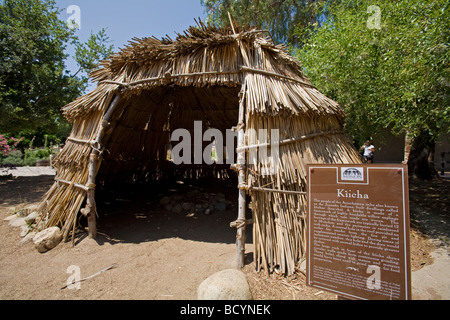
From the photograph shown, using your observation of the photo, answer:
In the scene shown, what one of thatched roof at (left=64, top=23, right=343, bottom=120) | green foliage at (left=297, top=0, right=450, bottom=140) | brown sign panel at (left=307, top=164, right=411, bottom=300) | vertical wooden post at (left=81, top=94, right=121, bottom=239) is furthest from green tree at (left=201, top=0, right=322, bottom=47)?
brown sign panel at (left=307, top=164, right=411, bottom=300)

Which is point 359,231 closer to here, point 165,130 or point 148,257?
point 148,257

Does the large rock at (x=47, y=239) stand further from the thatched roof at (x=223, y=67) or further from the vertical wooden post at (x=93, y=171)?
the thatched roof at (x=223, y=67)

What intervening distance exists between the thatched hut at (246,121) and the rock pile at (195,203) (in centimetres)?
213

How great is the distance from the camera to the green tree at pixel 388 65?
3211mm

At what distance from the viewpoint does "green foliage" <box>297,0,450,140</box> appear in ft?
10.5

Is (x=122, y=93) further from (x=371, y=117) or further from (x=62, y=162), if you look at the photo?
(x=371, y=117)

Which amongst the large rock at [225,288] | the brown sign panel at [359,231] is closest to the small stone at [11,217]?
the large rock at [225,288]

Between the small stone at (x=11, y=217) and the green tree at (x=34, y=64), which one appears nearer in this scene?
the small stone at (x=11, y=217)

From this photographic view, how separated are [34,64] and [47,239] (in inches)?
270

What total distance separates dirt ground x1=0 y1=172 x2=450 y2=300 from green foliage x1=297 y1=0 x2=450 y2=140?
7.63ft

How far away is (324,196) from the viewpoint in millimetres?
2213

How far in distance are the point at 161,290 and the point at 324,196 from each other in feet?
7.43

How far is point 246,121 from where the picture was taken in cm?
353

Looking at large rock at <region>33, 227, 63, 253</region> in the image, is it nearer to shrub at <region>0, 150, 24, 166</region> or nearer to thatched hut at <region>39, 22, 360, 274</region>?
thatched hut at <region>39, 22, 360, 274</region>
